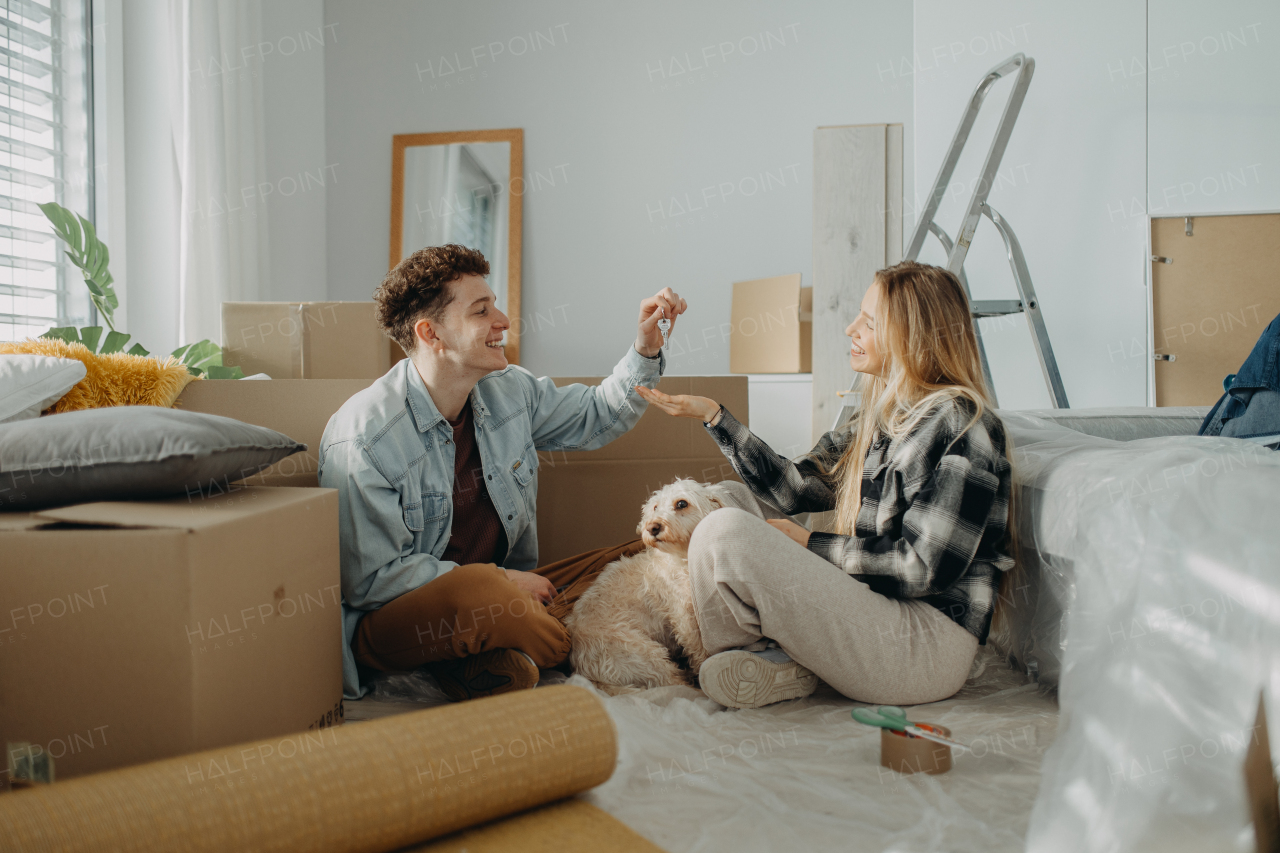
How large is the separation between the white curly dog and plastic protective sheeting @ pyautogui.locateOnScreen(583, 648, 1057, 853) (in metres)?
0.05

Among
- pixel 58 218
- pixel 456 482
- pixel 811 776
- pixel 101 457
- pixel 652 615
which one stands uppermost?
pixel 58 218

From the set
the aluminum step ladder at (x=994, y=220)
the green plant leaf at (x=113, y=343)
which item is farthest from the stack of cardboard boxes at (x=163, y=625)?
the aluminum step ladder at (x=994, y=220)

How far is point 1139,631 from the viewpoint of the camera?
97 centimetres

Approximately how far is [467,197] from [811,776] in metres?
3.09

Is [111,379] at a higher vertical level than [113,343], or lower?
lower

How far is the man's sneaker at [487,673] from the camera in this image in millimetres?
1357

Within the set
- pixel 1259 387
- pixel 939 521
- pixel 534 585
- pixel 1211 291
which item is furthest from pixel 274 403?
pixel 1211 291

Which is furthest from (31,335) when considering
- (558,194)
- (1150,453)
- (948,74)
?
(948,74)

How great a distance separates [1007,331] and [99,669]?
296 cm

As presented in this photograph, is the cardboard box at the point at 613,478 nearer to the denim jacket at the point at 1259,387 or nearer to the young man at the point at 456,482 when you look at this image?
the young man at the point at 456,482

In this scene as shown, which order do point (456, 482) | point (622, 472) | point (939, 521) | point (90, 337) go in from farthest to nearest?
1. point (90, 337)
2. point (622, 472)
3. point (456, 482)
4. point (939, 521)

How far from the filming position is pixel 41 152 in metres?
2.48

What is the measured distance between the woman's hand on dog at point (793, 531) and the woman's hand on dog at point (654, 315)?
0.44 metres

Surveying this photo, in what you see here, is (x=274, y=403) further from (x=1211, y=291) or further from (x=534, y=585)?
(x=1211, y=291)
